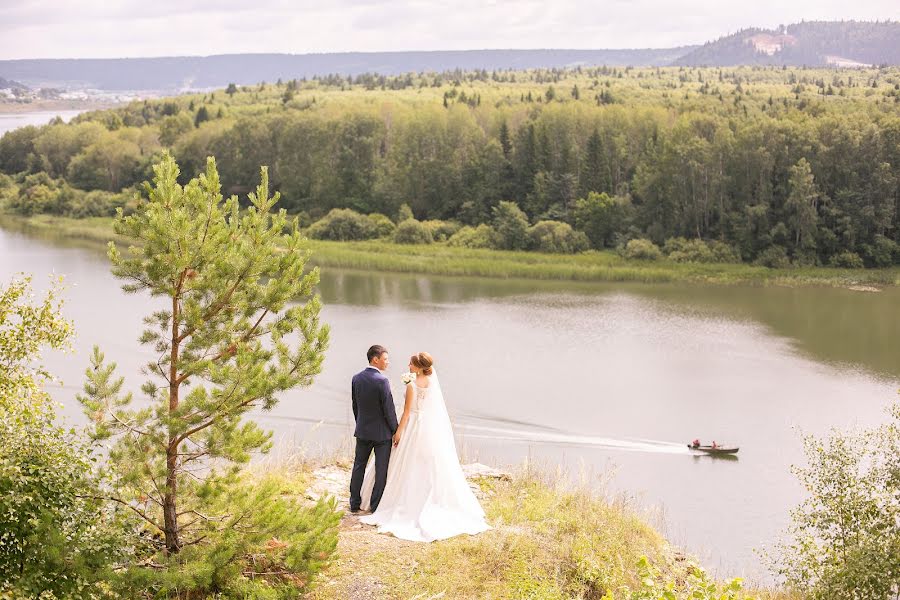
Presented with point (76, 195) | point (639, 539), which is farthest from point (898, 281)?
point (76, 195)

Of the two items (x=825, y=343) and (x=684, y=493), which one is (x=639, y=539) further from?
(x=825, y=343)

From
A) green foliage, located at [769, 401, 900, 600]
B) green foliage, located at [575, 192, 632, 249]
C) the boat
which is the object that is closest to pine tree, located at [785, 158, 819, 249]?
green foliage, located at [575, 192, 632, 249]

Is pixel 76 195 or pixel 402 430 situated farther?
pixel 76 195

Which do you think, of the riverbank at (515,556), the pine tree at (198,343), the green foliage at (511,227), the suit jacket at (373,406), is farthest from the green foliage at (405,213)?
the pine tree at (198,343)

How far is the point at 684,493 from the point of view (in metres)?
15.1

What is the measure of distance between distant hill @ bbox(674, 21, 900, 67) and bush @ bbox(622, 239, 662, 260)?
118943 millimetres

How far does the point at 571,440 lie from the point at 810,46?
163376 mm

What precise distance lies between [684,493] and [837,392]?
7038mm

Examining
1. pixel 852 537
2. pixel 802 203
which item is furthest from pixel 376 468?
pixel 802 203

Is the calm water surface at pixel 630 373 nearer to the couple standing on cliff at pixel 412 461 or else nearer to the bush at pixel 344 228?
the couple standing on cliff at pixel 412 461

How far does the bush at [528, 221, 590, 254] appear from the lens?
40.2 meters

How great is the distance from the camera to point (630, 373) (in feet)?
72.1

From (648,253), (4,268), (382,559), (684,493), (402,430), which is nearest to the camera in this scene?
(382,559)

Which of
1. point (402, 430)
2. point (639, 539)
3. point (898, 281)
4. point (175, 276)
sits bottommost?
point (898, 281)
